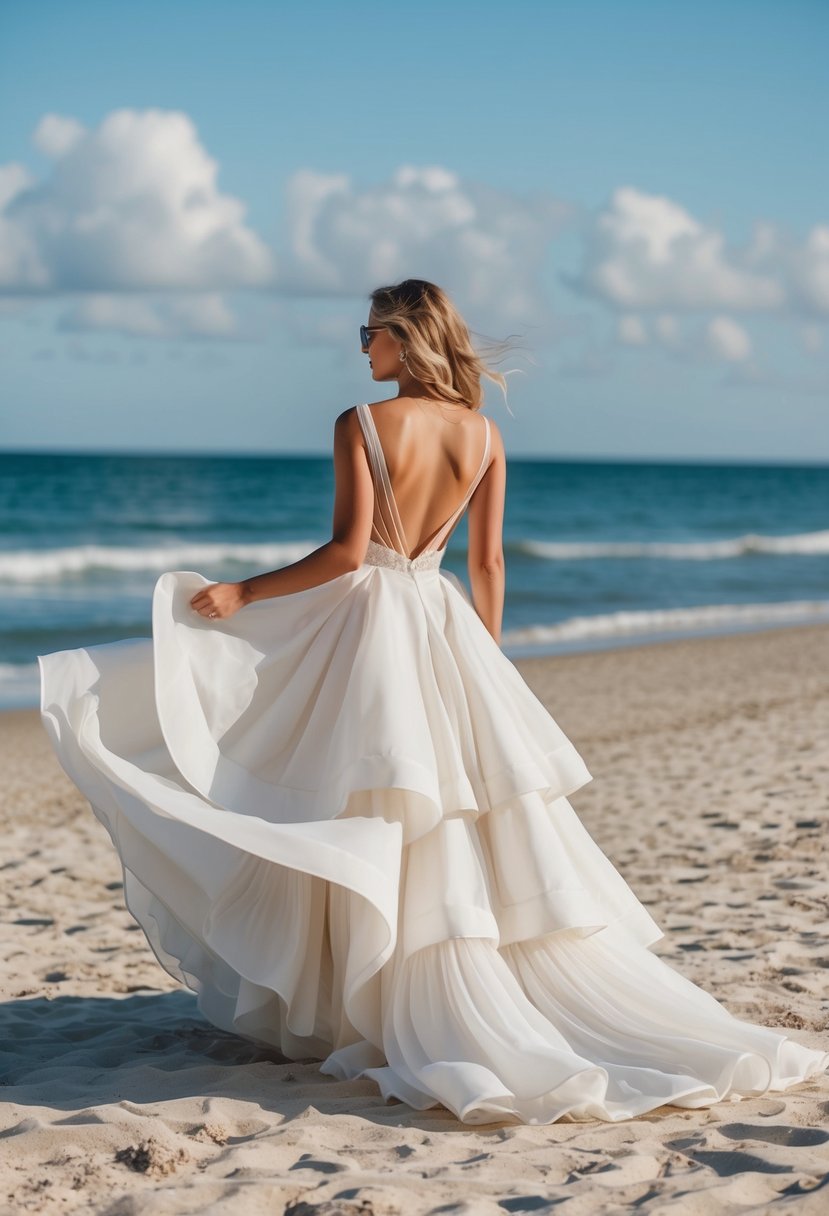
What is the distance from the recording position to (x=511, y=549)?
3212 centimetres

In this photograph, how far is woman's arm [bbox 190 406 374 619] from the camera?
3.49 metres

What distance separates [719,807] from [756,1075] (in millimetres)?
4393

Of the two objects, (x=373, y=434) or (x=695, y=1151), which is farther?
(x=373, y=434)

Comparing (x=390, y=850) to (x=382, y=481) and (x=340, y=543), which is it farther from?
(x=382, y=481)

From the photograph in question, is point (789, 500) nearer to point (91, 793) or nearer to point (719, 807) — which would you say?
point (719, 807)

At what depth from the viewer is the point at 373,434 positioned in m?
3.48

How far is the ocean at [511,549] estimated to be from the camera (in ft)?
60.0

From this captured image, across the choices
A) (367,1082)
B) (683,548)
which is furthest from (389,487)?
(683,548)

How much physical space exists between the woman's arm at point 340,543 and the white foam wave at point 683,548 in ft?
85.9

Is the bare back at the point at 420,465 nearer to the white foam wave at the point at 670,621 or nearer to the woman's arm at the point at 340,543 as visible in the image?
the woman's arm at the point at 340,543

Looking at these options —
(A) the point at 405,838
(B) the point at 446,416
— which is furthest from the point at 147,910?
(B) the point at 446,416

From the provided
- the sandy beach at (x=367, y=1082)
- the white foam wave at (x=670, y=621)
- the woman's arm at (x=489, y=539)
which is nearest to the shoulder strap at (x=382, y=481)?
the woman's arm at (x=489, y=539)

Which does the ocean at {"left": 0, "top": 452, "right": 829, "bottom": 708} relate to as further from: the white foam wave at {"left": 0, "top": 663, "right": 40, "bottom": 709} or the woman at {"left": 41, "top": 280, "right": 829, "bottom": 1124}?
the woman at {"left": 41, "top": 280, "right": 829, "bottom": 1124}

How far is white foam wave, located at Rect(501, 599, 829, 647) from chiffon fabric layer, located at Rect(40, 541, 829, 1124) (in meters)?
12.7
